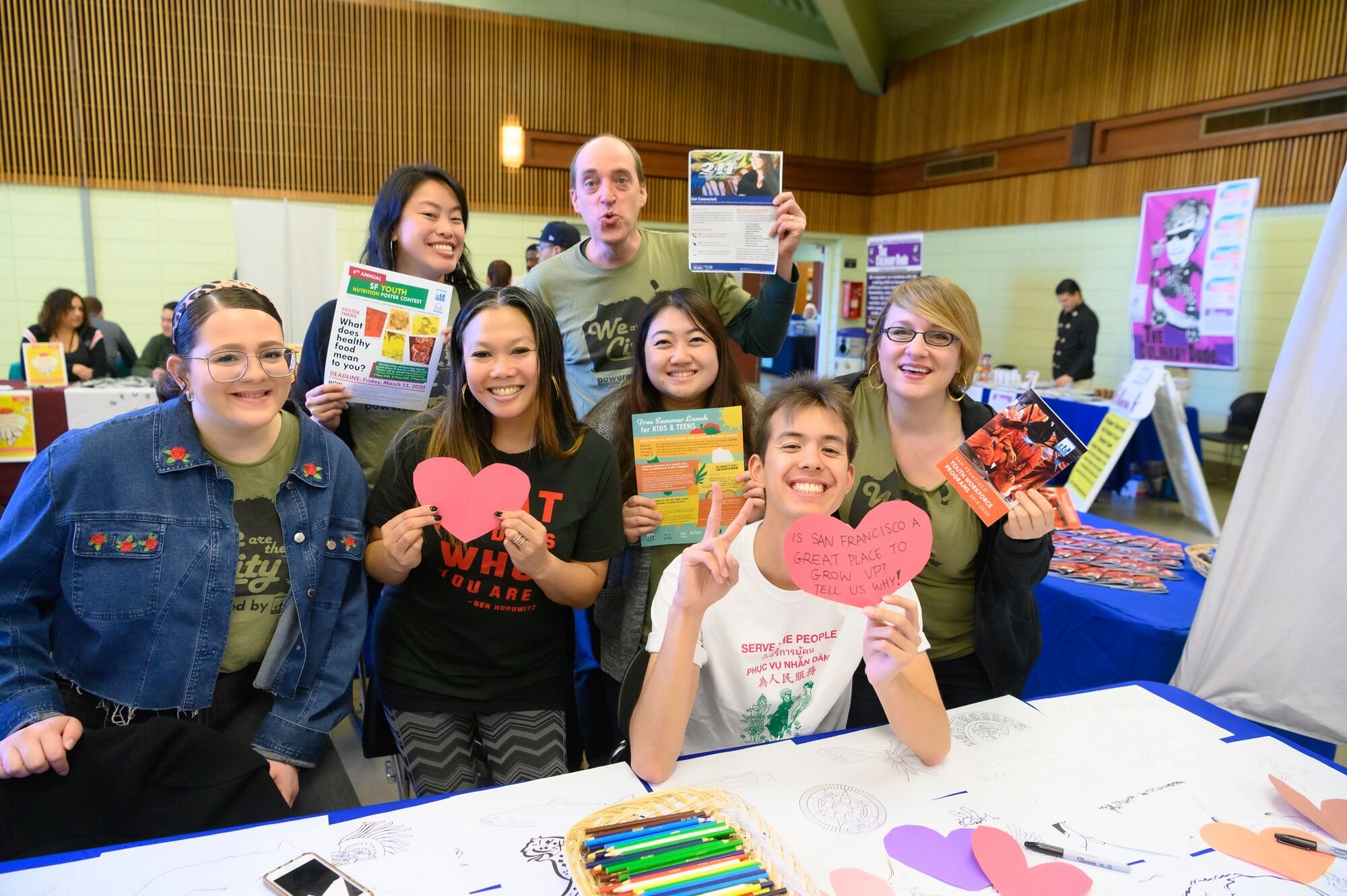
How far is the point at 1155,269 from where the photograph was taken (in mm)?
6973

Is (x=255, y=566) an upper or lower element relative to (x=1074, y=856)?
upper

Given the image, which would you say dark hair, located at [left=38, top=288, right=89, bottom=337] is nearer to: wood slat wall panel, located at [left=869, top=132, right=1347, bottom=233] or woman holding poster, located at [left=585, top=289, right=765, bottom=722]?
woman holding poster, located at [left=585, top=289, right=765, bottom=722]

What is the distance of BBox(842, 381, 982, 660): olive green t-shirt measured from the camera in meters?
1.92

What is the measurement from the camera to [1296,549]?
1.99 metres

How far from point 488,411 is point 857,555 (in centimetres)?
100

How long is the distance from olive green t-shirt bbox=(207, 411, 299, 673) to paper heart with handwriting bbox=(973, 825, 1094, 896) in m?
1.40

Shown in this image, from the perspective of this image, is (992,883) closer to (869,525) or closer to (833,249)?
(869,525)

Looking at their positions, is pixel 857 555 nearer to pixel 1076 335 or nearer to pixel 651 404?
pixel 651 404

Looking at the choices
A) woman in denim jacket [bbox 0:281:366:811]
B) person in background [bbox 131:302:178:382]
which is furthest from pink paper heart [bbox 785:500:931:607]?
person in background [bbox 131:302:178:382]

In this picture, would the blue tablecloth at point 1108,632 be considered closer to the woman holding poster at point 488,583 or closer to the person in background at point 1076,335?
the woman holding poster at point 488,583

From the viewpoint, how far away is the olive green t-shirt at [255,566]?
1.61 meters

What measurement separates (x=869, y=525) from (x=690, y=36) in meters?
9.94

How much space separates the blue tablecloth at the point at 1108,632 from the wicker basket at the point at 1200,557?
3 cm

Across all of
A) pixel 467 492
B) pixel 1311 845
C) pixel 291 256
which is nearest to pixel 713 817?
pixel 467 492
